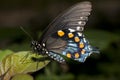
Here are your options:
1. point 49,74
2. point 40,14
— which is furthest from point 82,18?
point 40,14

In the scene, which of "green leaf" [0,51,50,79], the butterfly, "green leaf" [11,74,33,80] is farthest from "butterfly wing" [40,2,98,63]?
"green leaf" [11,74,33,80]

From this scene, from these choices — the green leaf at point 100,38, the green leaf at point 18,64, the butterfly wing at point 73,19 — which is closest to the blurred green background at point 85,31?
the green leaf at point 100,38

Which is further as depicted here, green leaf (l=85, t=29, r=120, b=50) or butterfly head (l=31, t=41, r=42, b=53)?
green leaf (l=85, t=29, r=120, b=50)

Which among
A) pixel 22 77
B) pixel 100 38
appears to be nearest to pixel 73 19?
pixel 22 77

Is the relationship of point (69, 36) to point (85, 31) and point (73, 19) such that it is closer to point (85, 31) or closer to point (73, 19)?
point (73, 19)

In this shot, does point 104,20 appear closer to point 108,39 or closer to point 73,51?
point 108,39

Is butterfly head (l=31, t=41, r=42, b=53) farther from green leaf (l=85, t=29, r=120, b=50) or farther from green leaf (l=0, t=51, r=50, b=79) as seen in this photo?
green leaf (l=85, t=29, r=120, b=50)

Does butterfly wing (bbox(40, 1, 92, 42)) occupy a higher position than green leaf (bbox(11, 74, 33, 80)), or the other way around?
butterfly wing (bbox(40, 1, 92, 42))

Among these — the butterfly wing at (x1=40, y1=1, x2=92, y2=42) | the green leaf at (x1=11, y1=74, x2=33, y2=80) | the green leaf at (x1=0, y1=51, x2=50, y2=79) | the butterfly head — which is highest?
the butterfly wing at (x1=40, y1=1, x2=92, y2=42)
